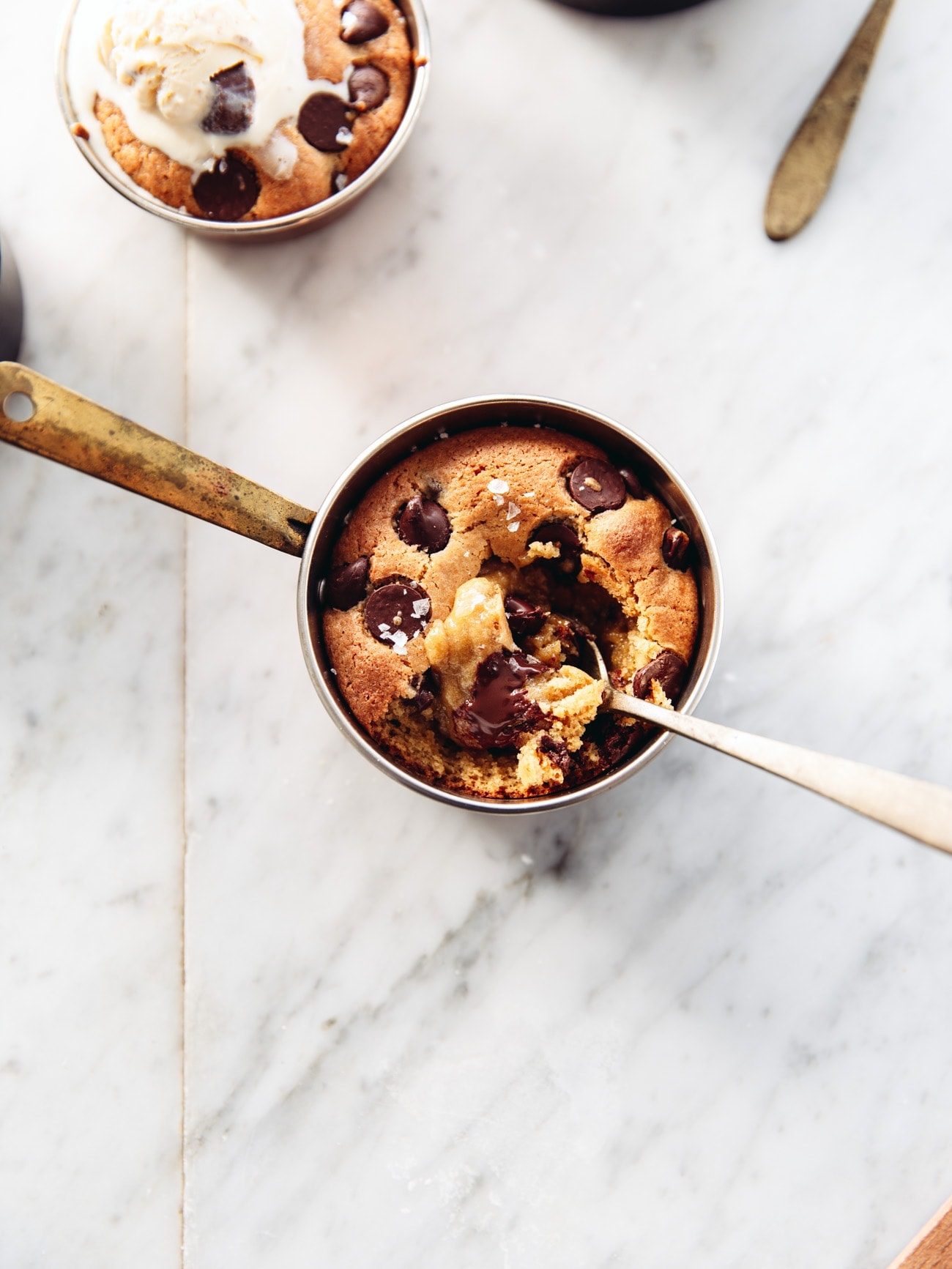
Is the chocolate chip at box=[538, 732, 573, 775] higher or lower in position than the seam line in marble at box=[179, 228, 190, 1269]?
higher

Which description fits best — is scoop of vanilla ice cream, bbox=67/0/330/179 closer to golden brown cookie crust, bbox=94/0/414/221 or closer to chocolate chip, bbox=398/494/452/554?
golden brown cookie crust, bbox=94/0/414/221

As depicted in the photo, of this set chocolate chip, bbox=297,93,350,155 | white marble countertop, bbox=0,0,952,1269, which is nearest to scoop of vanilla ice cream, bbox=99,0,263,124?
chocolate chip, bbox=297,93,350,155

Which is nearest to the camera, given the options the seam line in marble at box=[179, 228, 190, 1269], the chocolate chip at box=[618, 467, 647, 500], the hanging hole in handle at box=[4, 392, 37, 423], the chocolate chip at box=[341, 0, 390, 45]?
the hanging hole in handle at box=[4, 392, 37, 423]

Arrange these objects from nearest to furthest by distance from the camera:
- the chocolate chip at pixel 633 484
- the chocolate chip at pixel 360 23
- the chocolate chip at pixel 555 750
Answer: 1. the chocolate chip at pixel 555 750
2. the chocolate chip at pixel 633 484
3. the chocolate chip at pixel 360 23

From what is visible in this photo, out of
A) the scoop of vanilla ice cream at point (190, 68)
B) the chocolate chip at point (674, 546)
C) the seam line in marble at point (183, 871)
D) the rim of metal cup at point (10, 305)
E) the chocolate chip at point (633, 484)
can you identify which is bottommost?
the seam line in marble at point (183, 871)

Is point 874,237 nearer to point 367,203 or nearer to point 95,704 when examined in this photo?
point 367,203

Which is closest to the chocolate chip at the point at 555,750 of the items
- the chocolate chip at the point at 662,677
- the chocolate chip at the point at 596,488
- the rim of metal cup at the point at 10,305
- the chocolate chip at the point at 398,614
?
the chocolate chip at the point at 662,677

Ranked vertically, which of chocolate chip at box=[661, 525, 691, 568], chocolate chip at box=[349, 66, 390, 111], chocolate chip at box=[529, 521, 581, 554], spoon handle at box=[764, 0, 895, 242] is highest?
spoon handle at box=[764, 0, 895, 242]

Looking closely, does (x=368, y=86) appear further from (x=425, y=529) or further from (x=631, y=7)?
(x=425, y=529)

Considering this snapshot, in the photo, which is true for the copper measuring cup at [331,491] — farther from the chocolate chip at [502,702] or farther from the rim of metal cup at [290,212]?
the rim of metal cup at [290,212]
